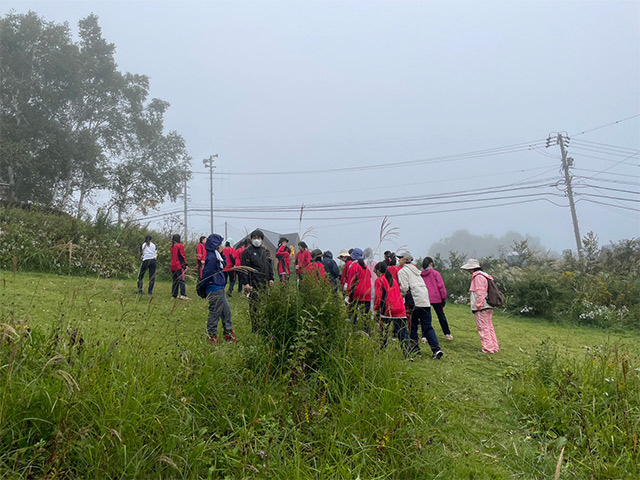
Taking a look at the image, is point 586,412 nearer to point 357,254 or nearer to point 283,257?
point 357,254

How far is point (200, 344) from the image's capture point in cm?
380

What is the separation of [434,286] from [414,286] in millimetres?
1236

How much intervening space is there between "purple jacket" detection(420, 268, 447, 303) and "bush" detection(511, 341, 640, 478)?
2.80 meters

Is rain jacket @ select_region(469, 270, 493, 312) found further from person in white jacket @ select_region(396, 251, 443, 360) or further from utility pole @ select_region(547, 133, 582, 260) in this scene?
utility pole @ select_region(547, 133, 582, 260)

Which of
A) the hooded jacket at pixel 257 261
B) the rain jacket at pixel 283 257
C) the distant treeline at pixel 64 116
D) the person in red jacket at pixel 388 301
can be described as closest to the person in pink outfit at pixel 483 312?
the person in red jacket at pixel 388 301

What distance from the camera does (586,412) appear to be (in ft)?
12.9

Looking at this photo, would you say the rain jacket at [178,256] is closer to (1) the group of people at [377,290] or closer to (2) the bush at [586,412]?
(1) the group of people at [377,290]

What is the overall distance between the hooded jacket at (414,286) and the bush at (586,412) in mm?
1978

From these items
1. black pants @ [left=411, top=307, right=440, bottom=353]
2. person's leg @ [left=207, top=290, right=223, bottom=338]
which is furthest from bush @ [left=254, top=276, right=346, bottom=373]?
black pants @ [left=411, top=307, right=440, bottom=353]

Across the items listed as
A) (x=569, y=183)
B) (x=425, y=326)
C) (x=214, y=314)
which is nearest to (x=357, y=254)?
(x=425, y=326)

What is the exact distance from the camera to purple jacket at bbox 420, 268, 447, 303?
302 inches

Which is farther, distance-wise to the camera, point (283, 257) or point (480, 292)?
point (283, 257)

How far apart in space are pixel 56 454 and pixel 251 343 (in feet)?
6.09

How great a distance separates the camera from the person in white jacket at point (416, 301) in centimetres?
639
